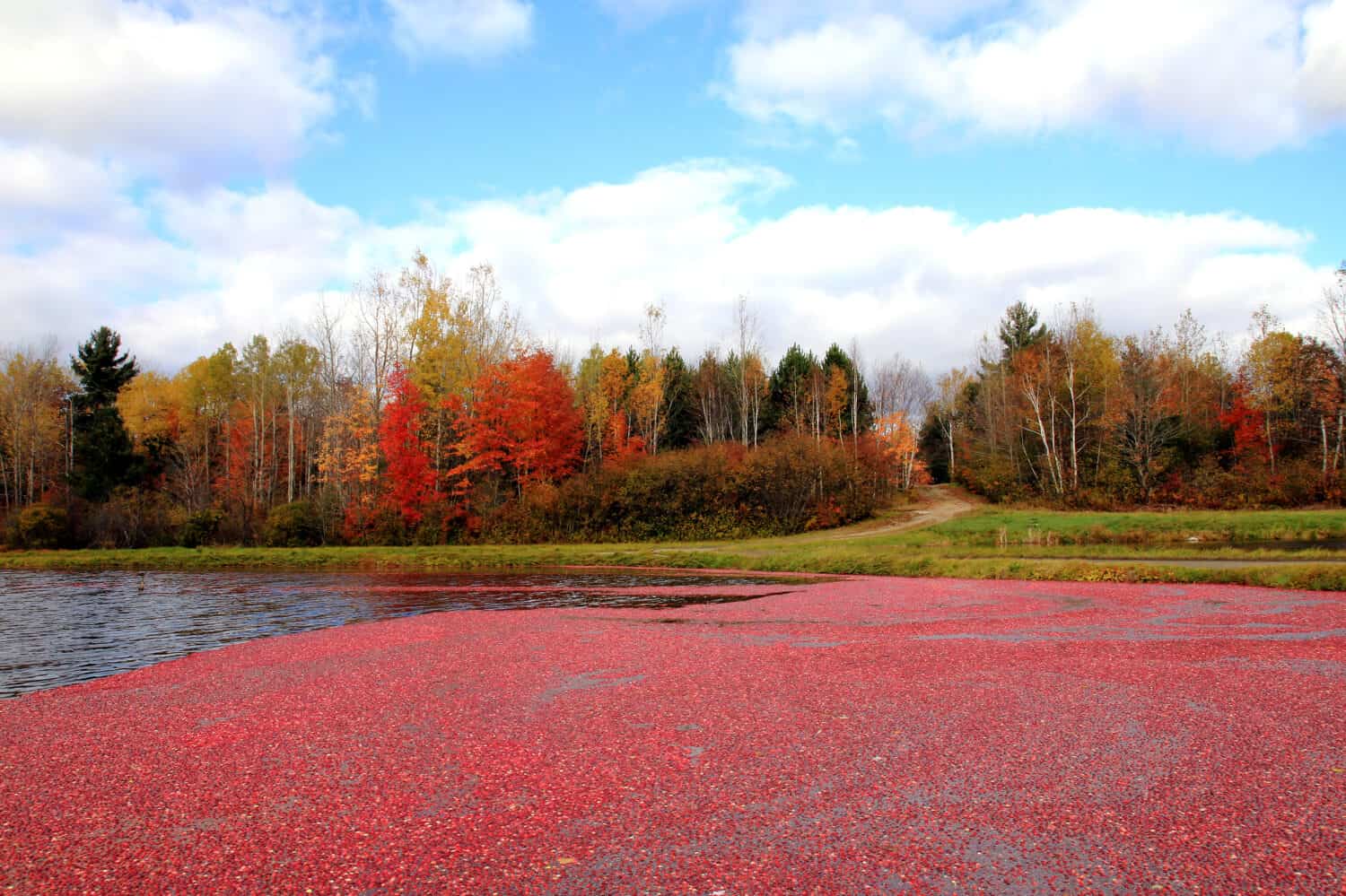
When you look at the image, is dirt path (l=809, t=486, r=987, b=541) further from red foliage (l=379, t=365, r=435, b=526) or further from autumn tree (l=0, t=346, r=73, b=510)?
autumn tree (l=0, t=346, r=73, b=510)

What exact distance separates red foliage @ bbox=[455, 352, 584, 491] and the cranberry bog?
95.5 ft

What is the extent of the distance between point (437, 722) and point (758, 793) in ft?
11.9

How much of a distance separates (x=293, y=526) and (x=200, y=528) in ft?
16.8

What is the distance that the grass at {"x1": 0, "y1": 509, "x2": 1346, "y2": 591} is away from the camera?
20141 millimetres

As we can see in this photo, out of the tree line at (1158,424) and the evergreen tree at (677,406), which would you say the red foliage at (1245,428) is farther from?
the evergreen tree at (677,406)

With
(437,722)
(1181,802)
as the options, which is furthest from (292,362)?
(1181,802)

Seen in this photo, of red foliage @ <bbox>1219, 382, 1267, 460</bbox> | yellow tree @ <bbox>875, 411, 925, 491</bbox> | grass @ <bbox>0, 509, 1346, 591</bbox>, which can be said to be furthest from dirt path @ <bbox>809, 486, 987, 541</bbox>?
red foliage @ <bbox>1219, 382, 1267, 460</bbox>

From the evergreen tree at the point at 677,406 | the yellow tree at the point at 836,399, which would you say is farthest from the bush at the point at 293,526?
the yellow tree at the point at 836,399

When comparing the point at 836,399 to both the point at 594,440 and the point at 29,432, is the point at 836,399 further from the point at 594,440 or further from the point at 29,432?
the point at 29,432

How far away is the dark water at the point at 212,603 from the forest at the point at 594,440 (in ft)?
36.4

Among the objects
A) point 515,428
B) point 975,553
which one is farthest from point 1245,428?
point 515,428

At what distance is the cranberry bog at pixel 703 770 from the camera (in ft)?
14.5

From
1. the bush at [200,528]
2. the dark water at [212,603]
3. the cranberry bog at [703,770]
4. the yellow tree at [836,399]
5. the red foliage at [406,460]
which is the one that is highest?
the yellow tree at [836,399]

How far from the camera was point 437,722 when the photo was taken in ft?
25.3
